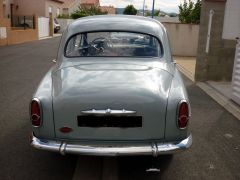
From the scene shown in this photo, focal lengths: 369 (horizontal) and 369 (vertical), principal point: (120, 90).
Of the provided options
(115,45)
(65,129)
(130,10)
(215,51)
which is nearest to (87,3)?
(130,10)

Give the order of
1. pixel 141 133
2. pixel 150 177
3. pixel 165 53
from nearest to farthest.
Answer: pixel 141 133 → pixel 150 177 → pixel 165 53

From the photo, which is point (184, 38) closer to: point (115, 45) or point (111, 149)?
point (115, 45)

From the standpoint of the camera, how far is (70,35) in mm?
5344

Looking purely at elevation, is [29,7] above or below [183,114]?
above

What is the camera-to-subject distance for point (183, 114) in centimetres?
404

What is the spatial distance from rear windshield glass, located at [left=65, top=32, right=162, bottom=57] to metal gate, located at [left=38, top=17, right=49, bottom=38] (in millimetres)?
27028

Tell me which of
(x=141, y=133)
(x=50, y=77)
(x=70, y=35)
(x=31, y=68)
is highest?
(x=70, y=35)

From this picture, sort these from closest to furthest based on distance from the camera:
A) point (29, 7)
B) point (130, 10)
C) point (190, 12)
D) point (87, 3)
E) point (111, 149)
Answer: point (111, 149), point (190, 12), point (29, 7), point (130, 10), point (87, 3)

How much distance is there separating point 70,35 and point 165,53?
139 centimetres

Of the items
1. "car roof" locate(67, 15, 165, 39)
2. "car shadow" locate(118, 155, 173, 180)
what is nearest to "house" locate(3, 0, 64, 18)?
"car roof" locate(67, 15, 165, 39)

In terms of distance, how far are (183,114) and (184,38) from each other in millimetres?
15020

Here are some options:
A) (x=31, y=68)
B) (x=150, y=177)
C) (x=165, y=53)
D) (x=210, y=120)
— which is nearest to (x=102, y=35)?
(x=165, y=53)

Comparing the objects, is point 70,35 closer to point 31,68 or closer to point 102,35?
point 102,35

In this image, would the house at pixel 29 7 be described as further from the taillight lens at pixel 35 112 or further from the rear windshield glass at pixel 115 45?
the taillight lens at pixel 35 112
